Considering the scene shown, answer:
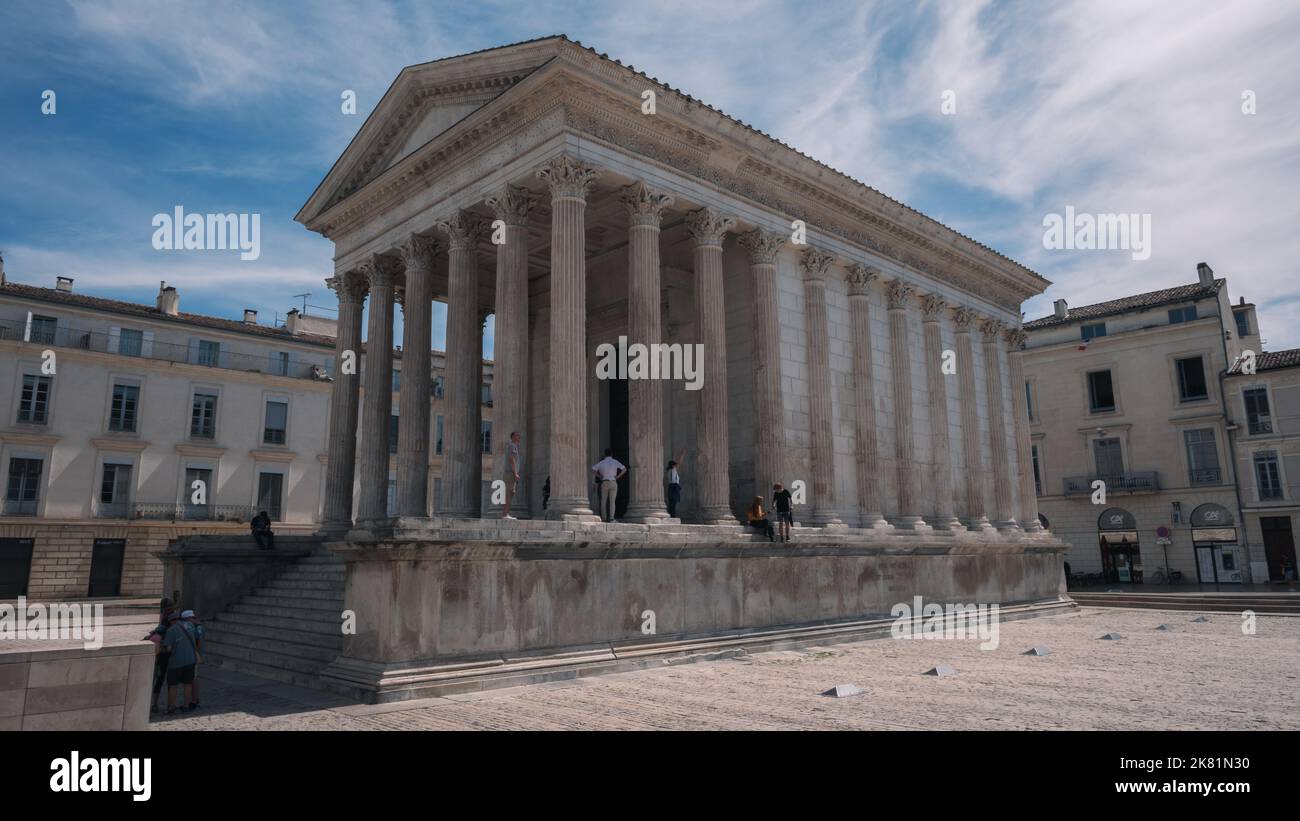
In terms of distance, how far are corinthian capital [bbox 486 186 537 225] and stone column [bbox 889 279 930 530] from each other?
11.3 metres

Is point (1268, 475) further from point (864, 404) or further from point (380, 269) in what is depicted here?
point (380, 269)

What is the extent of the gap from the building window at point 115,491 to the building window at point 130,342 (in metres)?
4.90

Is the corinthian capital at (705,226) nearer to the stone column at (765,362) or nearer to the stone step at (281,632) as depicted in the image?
the stone column at (765,362)

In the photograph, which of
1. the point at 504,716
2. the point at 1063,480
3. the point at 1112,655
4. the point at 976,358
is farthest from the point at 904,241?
the point at 1063,480

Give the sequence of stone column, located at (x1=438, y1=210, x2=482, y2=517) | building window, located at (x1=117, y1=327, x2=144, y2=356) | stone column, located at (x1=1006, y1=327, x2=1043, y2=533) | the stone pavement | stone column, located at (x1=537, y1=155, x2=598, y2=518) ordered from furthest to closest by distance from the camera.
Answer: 1. building window, located at (x1=117, y1=327, x2=144, y2=356)
2. stone column, located at (x1=1006, y1=327, x2=1043, y2=533)
3. stone column, located at (x1=438, y1=210, x2=482, y2=517)
4. stone column, located at (x1=537, y1=155, x2=598, y2=518)
5. the stone pavement

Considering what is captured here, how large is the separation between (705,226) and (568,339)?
4.64 metres

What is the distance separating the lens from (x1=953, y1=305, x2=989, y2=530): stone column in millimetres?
25656

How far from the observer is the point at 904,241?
24.3 metres

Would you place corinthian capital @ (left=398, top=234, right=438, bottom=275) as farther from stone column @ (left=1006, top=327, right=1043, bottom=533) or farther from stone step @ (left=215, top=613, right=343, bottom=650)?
stone column @ (left=1006, top=327, right=1043, bottom=533)

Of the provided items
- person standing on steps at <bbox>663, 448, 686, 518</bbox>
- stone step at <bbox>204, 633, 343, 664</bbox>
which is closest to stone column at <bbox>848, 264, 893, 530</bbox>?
person standing on steps at <bbox>663, 448, 686, 518</bbox>

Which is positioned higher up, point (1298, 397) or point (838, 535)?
point (1298, 397)

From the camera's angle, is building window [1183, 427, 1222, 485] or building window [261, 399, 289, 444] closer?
building window [1183, 427, 1222, 485]

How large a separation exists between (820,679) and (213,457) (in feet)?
108

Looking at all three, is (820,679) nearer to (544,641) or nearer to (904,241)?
(544,641)
